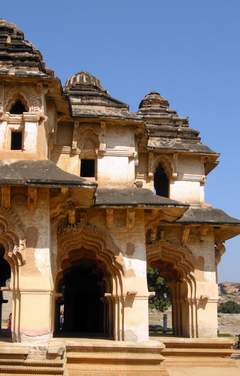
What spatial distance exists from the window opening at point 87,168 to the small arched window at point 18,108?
9.43 feet

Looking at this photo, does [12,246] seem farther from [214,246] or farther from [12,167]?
[214,246]

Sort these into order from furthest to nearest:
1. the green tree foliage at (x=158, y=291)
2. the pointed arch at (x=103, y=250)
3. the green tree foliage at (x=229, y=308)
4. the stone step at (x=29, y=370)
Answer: the green tree foliage at (x=229, y=308) → the green tree foliage at (x=158, y=291) → the pointed arch at (x=103, y=250) → the stone step at (x=29, y=370)

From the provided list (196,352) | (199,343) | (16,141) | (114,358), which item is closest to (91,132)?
(16,141)

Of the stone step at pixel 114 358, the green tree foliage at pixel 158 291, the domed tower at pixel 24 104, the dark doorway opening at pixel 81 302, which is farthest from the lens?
the green tree foliage at pixel 158 291

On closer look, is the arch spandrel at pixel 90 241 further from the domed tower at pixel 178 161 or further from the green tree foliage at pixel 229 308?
the green tree foliage at pixel 229 308

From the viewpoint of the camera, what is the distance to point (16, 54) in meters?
13.3

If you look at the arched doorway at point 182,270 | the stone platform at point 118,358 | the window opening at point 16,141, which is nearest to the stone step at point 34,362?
the stone platform at point 118,358

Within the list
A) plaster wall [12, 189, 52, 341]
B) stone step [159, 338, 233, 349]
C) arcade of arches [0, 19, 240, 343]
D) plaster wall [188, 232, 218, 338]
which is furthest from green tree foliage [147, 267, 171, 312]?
plaster wall [12, 189, 52, 341]

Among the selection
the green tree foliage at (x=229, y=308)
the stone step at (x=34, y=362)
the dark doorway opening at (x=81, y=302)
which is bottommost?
the stone step at (x=34, y=362)

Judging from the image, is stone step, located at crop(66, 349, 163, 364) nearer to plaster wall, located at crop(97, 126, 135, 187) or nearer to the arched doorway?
the arched doorway

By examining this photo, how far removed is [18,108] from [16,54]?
4.39 ft

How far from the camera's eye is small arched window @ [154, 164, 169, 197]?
57.9 ft

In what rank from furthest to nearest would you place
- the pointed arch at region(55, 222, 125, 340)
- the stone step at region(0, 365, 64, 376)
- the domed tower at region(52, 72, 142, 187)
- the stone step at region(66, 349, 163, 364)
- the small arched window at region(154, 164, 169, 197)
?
the small arched window at region(154, 164, 169, 197), the domed tower at region(52, 72, 142, 187), the pointed arch at region(55, 222, 125, 340), the stone step at region(66, 349, 163, 364), the stone step at region(0, 365, 64, 376)

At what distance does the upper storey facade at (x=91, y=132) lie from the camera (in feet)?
42.1
